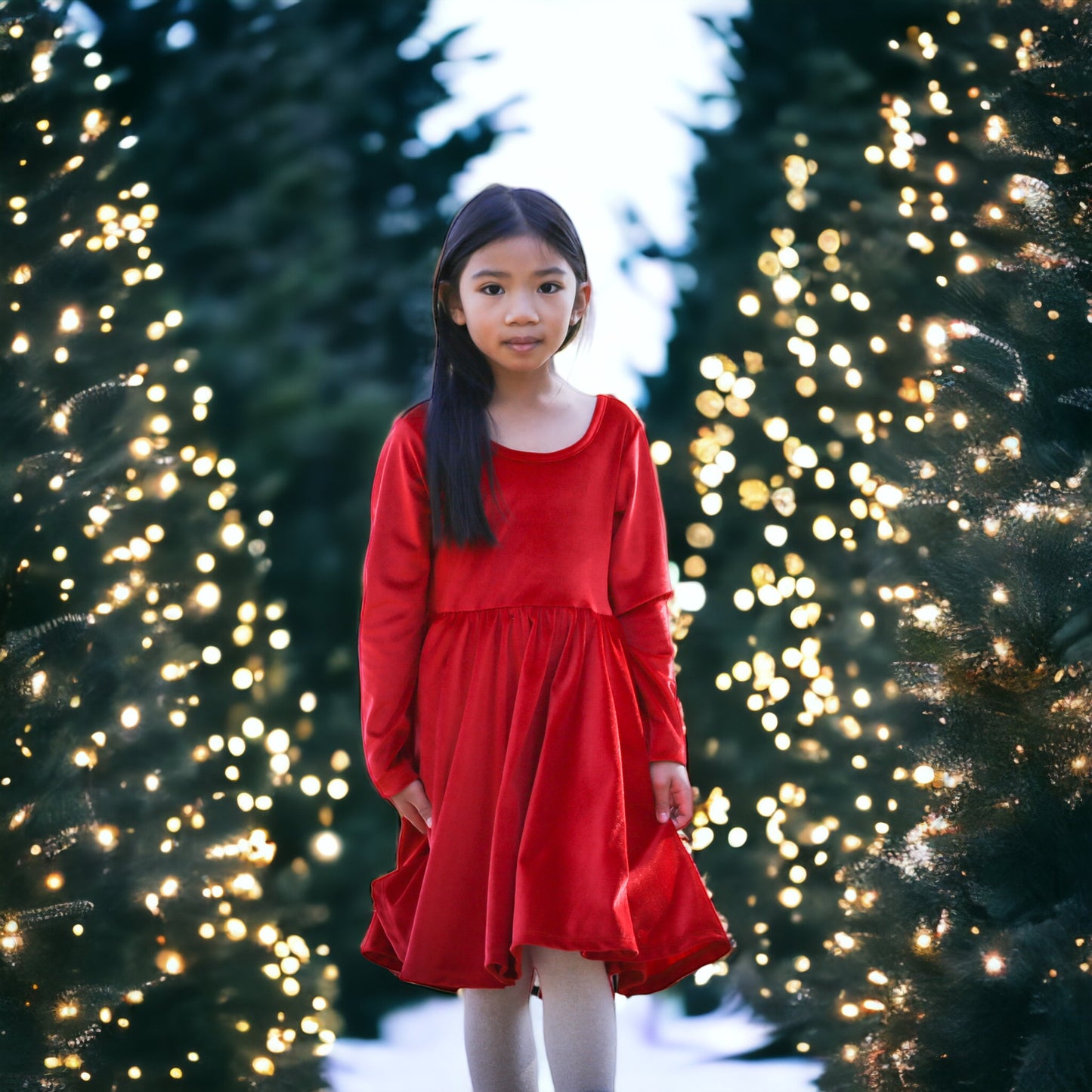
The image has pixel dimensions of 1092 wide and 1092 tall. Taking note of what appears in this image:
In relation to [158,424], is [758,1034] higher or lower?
lower

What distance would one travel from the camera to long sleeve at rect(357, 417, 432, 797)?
1.23 meters

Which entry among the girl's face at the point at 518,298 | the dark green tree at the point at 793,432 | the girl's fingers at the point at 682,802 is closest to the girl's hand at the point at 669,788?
the girl's fingers at the point at 682,802

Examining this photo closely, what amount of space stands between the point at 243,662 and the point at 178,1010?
18.2 inches

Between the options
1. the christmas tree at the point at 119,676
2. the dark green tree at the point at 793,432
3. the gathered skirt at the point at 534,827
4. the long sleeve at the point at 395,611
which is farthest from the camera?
the dark green tree at the point at 793,432

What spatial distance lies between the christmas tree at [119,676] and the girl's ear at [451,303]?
0.56 m

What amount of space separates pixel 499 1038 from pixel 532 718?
317mm

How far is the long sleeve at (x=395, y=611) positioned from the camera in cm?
123

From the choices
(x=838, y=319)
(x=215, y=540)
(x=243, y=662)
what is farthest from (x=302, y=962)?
(x=838, y=319)

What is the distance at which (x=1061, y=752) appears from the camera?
4.37 feet

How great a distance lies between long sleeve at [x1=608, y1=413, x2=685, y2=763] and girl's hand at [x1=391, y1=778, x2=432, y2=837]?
0.23m

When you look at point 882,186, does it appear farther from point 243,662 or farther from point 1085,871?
point 243,662

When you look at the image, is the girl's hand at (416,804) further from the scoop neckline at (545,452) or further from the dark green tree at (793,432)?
the dark green tree at (793,432)

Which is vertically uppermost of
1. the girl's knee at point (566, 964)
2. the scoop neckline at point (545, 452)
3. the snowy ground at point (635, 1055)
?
the scoop neckline at point (545, 452)

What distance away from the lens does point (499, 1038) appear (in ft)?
3.98
